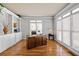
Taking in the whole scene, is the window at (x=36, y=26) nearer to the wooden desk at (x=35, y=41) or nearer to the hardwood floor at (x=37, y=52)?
the wooden desk at (x=35, y=41)

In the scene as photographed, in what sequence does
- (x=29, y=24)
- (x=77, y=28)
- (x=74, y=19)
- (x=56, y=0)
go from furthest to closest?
(x=29, y=24) → (x=74, y=19) → (x=77, y=28) → (x=56, y=0)

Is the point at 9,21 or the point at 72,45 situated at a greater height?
the point at 9,21

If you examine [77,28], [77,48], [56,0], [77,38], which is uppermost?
[56,0]

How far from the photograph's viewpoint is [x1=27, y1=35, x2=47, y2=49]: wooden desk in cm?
700

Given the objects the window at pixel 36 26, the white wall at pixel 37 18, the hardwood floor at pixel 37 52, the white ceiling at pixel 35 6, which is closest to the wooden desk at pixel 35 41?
the hardwood floor at pixel 37 52

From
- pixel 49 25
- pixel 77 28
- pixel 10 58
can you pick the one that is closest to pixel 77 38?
pixel 77 28

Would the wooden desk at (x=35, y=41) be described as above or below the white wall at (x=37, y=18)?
below

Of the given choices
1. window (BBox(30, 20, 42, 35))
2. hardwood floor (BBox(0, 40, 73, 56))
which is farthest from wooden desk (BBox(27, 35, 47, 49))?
window (BBox(30, 20, 42, 35))

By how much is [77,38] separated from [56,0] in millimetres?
4211

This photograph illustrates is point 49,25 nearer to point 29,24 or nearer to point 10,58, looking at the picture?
point 29,24

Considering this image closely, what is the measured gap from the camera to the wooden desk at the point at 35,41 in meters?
7.00

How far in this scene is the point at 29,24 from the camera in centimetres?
1320

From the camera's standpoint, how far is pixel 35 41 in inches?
288

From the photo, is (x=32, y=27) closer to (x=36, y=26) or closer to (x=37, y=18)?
(x=36, y=26)
